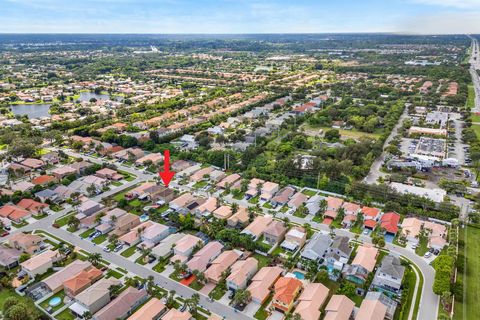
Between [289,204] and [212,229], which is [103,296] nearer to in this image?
[212,229]

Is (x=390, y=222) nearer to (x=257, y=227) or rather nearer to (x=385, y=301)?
(x=385, y=301)

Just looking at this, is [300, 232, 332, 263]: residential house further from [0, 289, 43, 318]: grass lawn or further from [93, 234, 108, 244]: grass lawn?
[0, 289, 43, 318]: grass lawn

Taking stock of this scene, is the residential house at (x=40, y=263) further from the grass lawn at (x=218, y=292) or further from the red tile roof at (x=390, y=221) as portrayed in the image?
the red tile roof at (x=390, y=221)

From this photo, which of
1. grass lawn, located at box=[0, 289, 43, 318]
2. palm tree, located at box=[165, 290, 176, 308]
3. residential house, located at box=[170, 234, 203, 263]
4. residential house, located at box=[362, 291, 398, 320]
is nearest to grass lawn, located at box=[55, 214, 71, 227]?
grass lawn, located at box=[0, 289, 43, 318]

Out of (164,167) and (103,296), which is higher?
(164,167)

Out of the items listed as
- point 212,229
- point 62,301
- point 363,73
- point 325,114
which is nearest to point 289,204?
point 212,229

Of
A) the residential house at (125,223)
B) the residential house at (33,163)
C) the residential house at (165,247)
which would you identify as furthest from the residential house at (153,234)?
the residential house at (33,163)
